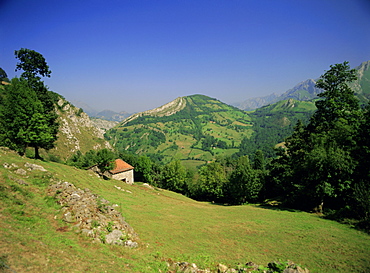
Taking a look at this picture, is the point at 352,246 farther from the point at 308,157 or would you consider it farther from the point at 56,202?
the point at 56,202

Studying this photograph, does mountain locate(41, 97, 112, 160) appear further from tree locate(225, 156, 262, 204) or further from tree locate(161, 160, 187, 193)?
tree locate(225, 156, 262, 204)

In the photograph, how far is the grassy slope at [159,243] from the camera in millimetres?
10250

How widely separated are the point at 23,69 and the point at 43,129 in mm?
12112

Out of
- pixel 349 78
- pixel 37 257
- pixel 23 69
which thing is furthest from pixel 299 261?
pixel 23 69

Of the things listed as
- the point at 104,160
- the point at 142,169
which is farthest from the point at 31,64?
the point at 142,169

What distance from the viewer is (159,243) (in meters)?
15.9

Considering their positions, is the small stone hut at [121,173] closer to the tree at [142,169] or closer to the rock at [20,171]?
the tree at [142,169]

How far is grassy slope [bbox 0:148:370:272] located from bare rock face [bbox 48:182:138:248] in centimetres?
70

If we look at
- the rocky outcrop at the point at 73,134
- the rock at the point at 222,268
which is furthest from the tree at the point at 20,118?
the rocky outcrop at the point at 73,134

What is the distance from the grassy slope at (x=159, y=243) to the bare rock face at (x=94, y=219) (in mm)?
697

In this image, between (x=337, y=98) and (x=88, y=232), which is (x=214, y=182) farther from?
(x=88, y=232)

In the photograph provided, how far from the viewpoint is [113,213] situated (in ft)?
59.9

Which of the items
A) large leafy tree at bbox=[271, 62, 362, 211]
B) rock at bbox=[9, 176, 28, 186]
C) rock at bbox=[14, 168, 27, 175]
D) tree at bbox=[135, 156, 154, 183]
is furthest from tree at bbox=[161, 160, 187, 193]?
rock at bbox=[9, 176, 28, 186]

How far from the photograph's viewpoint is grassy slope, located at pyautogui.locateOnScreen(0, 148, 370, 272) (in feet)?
33.6
